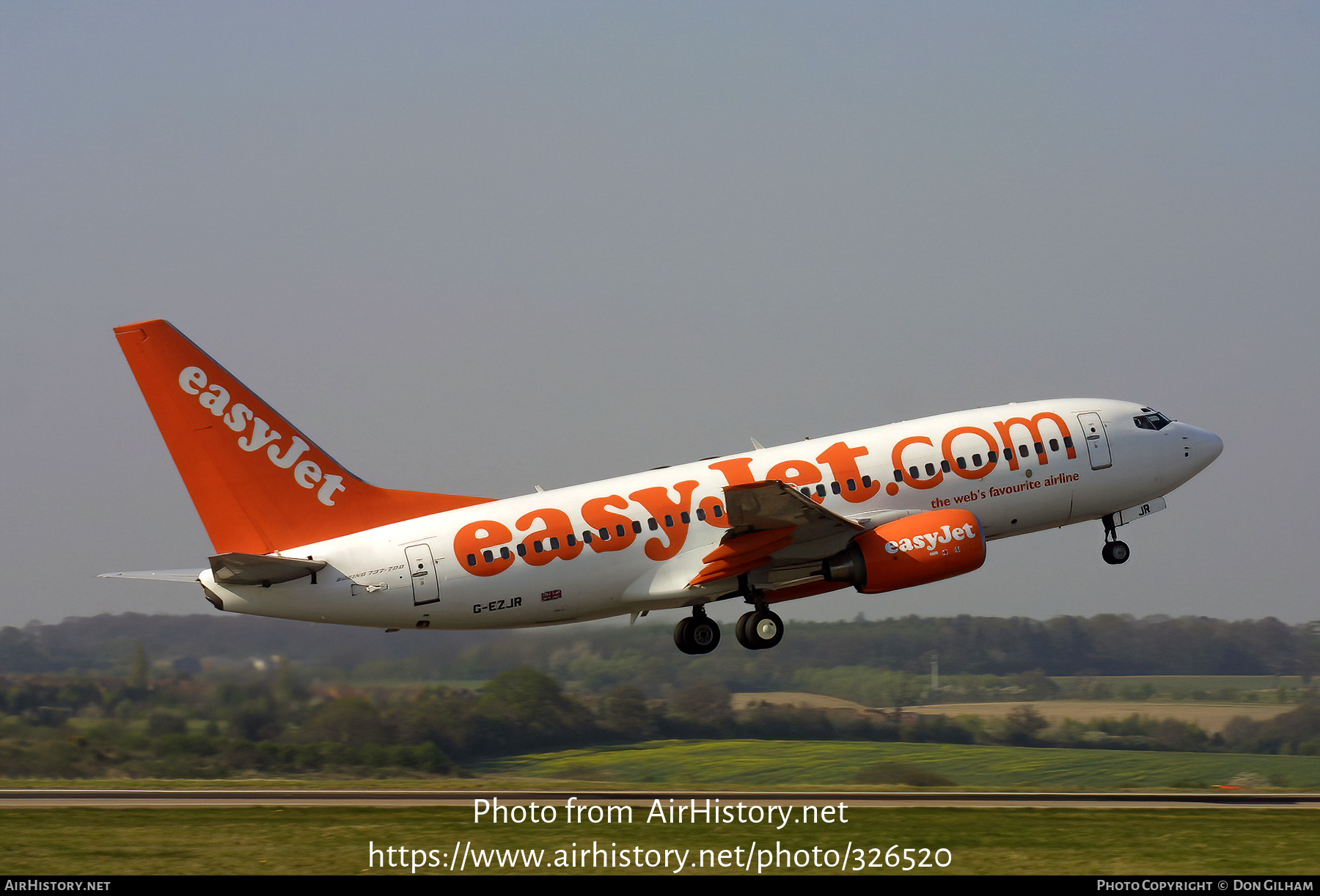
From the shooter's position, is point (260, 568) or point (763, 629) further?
point (763, 629)

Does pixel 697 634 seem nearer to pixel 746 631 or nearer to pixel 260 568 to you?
pixel 746 631

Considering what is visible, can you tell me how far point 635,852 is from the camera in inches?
1225

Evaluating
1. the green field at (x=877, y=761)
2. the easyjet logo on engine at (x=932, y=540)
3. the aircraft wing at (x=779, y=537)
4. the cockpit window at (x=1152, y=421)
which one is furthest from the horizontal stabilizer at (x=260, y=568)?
the cockpit window at (x=1152, y=421)

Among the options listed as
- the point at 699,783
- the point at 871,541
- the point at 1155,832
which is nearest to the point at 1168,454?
the point at 871,541

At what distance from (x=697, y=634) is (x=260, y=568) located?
13774mm

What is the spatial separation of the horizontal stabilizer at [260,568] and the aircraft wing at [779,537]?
435 inches

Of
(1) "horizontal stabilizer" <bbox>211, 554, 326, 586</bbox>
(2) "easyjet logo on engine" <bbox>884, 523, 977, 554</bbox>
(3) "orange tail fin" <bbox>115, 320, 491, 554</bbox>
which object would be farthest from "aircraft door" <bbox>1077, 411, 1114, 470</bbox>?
(1) "horizontal stabilizer" <bbox>211, 554, 326, 586</bbox>

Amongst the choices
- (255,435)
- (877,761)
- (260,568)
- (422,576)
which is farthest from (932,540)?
(877,761)

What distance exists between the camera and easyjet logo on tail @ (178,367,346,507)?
40094 millimetres

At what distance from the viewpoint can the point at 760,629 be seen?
137 feet

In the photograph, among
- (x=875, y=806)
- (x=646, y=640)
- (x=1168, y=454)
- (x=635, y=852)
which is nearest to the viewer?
(x=635, y=852)

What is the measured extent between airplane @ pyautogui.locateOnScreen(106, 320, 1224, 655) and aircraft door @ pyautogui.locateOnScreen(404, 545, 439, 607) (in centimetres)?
5
